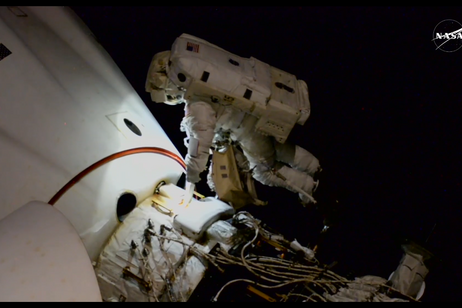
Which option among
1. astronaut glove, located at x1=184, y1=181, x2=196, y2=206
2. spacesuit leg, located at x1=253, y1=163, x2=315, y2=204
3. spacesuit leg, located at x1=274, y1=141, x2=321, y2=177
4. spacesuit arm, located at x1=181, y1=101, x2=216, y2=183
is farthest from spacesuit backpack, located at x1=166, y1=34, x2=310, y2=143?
astronaut glove, located at x1=184, y1=181, x2=196, y2=206

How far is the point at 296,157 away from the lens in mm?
3297

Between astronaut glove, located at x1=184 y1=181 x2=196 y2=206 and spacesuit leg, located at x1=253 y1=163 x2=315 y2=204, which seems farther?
spacesuit leg, located at x1=253 y1=163 x2=315 y2=204

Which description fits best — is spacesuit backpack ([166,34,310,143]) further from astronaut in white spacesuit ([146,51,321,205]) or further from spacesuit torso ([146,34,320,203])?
astronaut in white spacesuit ([146,51,321,205])

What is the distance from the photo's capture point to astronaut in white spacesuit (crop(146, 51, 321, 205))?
8.80 feet

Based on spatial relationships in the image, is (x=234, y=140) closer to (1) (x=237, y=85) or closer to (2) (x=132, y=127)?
(1) (x=237, y=85)

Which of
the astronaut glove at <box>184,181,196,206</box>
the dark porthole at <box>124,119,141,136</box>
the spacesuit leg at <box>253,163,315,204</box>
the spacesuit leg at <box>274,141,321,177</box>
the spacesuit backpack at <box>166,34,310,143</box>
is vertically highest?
the spacesuit backpack at <box>166,34,310,143</box>

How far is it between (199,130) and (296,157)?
1.18 metres

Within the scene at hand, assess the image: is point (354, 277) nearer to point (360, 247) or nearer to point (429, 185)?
point (360, 247)

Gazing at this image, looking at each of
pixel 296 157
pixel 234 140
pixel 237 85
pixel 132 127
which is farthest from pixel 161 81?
pixel 296 157

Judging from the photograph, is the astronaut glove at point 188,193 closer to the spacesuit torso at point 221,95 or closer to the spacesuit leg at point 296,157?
the spacesuit torso at point 221,95

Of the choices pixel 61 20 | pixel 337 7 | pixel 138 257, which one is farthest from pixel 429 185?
pixel 61 20

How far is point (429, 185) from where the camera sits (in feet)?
12.3

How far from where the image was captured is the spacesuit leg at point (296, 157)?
329 cm

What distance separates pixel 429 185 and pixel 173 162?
10.1 ft
